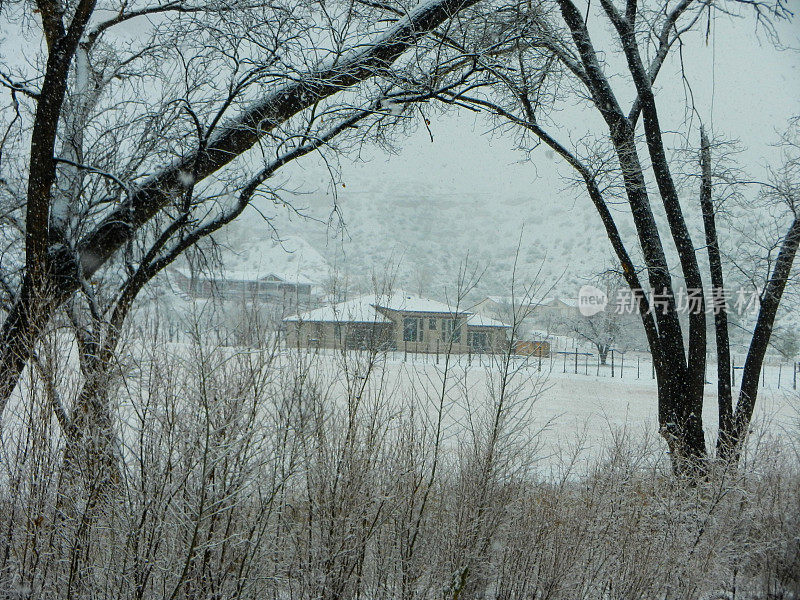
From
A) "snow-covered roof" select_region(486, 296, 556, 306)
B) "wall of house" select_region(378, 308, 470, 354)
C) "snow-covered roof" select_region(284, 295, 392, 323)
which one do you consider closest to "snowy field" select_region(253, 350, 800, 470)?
"wall of house" select_region(378, 308, 470, 354)

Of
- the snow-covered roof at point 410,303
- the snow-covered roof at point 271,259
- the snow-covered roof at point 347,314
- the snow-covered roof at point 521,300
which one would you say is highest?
the snow-covered roof at point 271,259

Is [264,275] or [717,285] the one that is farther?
[717,285]

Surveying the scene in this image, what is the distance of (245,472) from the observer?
2.12 meters

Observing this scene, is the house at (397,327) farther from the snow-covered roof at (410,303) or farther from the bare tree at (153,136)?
the bare tree at (153,136)

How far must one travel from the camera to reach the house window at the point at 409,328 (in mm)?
3021

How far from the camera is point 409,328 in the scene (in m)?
3.04

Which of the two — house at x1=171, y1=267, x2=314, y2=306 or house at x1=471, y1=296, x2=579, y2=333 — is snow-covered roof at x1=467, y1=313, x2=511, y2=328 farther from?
house at x1=171, y1=267, x2=314, y2=306

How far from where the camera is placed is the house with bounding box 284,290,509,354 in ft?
9.27

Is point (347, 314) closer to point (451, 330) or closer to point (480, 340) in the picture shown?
point (451, 330)

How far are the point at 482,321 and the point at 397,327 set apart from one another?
0.49 meters

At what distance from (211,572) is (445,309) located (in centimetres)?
159

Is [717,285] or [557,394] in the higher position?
[717,285]

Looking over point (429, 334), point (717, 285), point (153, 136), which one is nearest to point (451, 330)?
point (429, 334)

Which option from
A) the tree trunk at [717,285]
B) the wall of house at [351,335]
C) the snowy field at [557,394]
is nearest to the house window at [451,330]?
the snowy field at [557,394]
